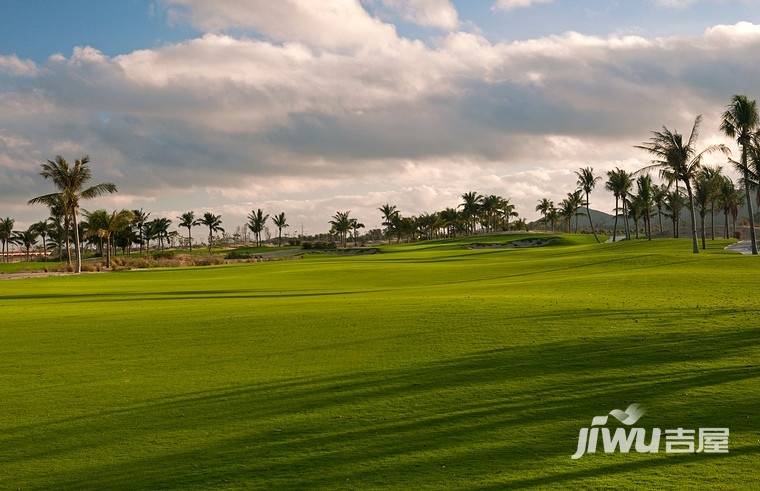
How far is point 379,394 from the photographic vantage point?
1254 cm

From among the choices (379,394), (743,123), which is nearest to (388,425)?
(379,394)

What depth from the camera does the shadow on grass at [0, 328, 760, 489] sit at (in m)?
9.02

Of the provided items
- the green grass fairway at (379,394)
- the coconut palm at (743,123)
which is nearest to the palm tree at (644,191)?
the coconut palm at (743,123)

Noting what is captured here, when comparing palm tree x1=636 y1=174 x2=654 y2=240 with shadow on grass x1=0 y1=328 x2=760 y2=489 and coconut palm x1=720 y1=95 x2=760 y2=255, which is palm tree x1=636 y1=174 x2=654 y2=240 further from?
shadow on grass x1=0 y1=328 x2=760 y2=489

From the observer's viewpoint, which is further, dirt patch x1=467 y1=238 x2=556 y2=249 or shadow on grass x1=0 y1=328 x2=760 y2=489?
dirt patch x1=467 y1=238 x2=556 y2=249

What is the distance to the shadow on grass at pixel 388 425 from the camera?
902cm

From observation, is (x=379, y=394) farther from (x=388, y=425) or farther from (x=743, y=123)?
(x=743, y=123)

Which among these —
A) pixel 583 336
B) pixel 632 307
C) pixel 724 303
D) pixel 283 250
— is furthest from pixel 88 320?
pixel 283 250

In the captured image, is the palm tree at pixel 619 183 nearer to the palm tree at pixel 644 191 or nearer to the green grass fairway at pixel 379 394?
the palm tree at pixel 644 191

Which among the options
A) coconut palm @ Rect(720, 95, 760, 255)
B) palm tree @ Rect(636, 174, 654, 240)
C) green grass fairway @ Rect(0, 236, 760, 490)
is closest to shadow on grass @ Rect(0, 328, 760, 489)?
green grass fairway @ Rect(0, 236, 760, 490)

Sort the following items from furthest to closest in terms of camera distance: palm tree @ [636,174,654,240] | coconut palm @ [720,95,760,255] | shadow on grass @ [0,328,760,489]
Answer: palm tree @ [636,174,654,240], coconut palm @ [720,95,760,255], shadow on grass @ [0,328,760,489]

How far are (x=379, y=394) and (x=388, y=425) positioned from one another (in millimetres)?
1715

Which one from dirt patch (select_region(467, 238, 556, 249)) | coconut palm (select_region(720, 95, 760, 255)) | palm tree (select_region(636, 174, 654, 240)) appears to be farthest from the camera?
dirt patch (select_region(467, 238, 556, 249))

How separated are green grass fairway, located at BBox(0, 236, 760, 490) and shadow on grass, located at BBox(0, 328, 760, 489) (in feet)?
0.14
